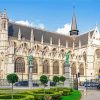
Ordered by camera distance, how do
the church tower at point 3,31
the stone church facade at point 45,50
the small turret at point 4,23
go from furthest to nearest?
the small turret at point 4,23 < the church tower at point 3,31 < the stone church facade at point 45,50

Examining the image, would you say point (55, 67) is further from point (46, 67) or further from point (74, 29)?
point (74, 29)

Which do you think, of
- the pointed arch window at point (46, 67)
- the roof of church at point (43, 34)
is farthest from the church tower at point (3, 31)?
the pointed arch window at point (46, 67)

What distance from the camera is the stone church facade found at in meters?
66.8

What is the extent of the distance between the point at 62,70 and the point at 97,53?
56.1ft

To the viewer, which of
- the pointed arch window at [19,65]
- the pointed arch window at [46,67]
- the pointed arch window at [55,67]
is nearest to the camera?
the pointed arch window at [19,65]

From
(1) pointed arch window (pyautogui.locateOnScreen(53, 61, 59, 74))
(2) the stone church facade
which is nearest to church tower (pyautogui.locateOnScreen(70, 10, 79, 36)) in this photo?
(2) the stone church facade

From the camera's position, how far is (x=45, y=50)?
76625 mm

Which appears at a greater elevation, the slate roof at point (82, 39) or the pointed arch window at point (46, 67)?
the slate roof at point (82, 39)

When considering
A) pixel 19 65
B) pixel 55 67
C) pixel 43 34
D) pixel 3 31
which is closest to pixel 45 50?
pixel 55 67

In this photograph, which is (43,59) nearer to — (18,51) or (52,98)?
(18,51)

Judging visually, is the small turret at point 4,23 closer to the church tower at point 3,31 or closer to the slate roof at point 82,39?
the church tower at point 3,31

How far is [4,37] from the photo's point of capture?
233 feet

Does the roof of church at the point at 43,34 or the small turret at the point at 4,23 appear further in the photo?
the roof of church at the point at 43,34

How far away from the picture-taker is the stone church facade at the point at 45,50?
66.8 meters
